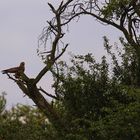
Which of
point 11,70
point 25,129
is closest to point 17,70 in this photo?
point 11,70

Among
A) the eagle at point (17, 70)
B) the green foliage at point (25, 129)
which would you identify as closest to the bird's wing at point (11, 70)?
the eagle at point (17, 70)

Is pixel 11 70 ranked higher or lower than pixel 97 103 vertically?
higher

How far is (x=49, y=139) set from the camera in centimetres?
1309

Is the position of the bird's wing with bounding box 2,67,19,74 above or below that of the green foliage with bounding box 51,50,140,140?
above

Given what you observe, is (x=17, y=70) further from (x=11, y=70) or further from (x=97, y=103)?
(x=97, y=103)

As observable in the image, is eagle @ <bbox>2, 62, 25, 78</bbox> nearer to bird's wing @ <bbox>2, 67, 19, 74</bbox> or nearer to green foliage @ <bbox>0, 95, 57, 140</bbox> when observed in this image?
bird's wing @ <bbox>2, 67, 19, 74</bbox>

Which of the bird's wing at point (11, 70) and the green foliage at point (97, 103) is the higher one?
the bird's wing at point (11, 70)

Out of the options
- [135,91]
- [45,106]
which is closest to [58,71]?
[45,106]

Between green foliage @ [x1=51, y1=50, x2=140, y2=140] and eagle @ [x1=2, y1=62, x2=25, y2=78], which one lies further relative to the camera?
eagle @ [x1=2, y1=62, x2=25, y2=78]

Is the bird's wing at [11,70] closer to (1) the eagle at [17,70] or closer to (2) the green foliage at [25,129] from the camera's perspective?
(1) the eagle at [17,70]

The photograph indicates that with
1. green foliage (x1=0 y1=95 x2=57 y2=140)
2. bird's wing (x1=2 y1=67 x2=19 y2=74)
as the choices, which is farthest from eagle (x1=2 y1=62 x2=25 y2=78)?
green foliage (x1=0 y1=95 x2=57 y2=140)

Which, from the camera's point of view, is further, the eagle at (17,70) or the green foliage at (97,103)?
the eagle at (17,70)

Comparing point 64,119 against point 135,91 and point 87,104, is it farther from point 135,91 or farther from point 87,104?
point 135,91

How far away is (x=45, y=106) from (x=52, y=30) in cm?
214
